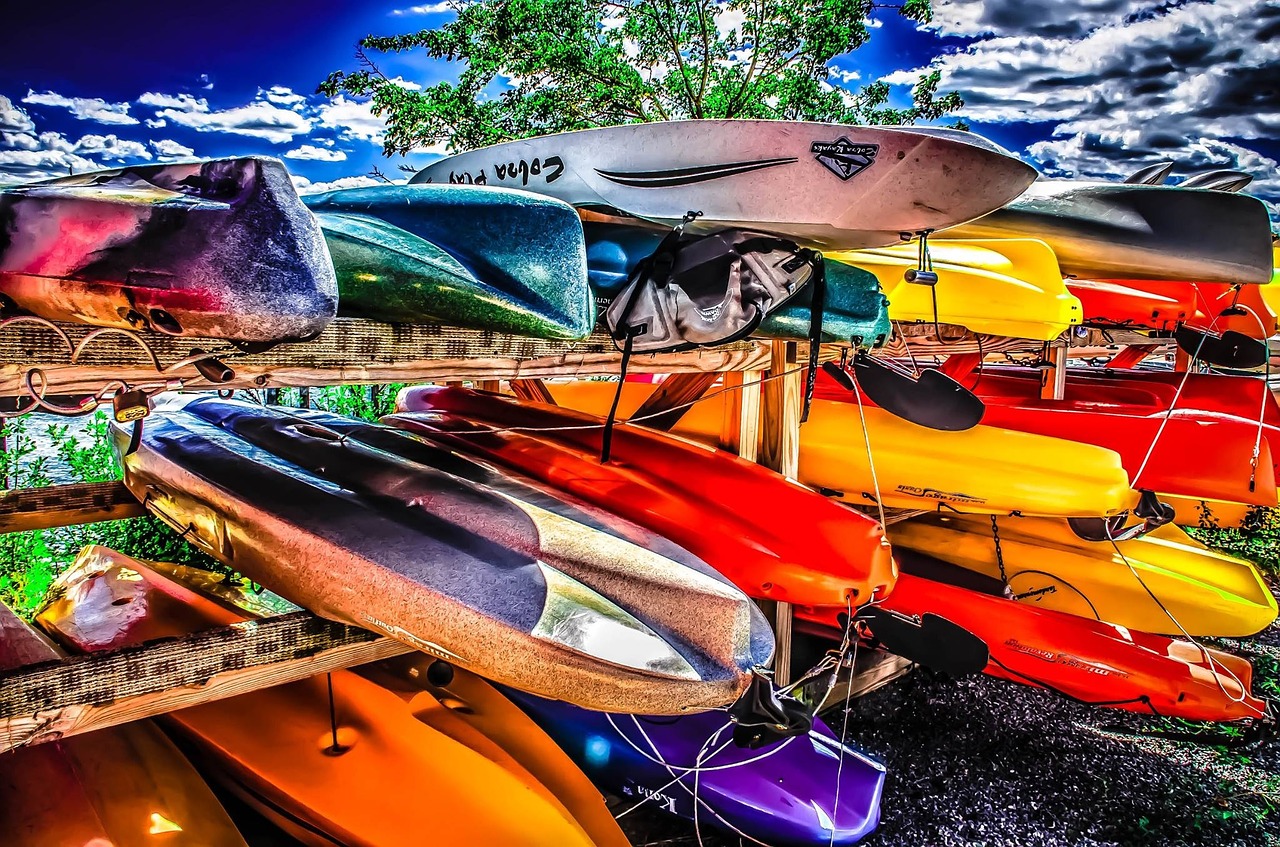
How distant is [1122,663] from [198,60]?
47.2ft

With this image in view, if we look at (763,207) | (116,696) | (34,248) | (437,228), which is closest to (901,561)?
(763,207)

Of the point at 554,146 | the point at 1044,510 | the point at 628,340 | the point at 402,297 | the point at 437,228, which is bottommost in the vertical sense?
the point at 1044,510

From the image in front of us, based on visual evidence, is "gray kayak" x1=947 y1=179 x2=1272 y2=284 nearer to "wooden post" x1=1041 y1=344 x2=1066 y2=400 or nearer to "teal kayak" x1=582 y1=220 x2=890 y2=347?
"wooden post" x1=1041 y1=344 x2=1066 y2=400

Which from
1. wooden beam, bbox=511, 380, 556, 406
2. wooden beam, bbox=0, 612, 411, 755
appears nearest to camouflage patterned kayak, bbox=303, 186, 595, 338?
A: wooden beam, bbox=0, 612, 411, 755

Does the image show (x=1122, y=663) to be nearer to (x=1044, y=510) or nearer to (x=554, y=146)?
(x=1044, y=510)

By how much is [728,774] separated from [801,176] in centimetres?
201

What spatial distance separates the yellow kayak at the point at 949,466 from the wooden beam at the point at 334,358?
4.34 feet

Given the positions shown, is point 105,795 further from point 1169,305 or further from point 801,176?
point 1169,305

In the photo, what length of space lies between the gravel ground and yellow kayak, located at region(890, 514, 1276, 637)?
528mm

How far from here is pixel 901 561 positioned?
12.9ft

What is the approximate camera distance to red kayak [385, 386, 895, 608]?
92.8 inches

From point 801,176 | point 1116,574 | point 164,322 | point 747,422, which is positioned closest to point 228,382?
point 164,322

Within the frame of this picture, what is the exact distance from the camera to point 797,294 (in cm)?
237

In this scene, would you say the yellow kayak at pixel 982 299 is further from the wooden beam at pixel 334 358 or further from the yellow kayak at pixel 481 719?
the yellow kayak at pixel 481 719
